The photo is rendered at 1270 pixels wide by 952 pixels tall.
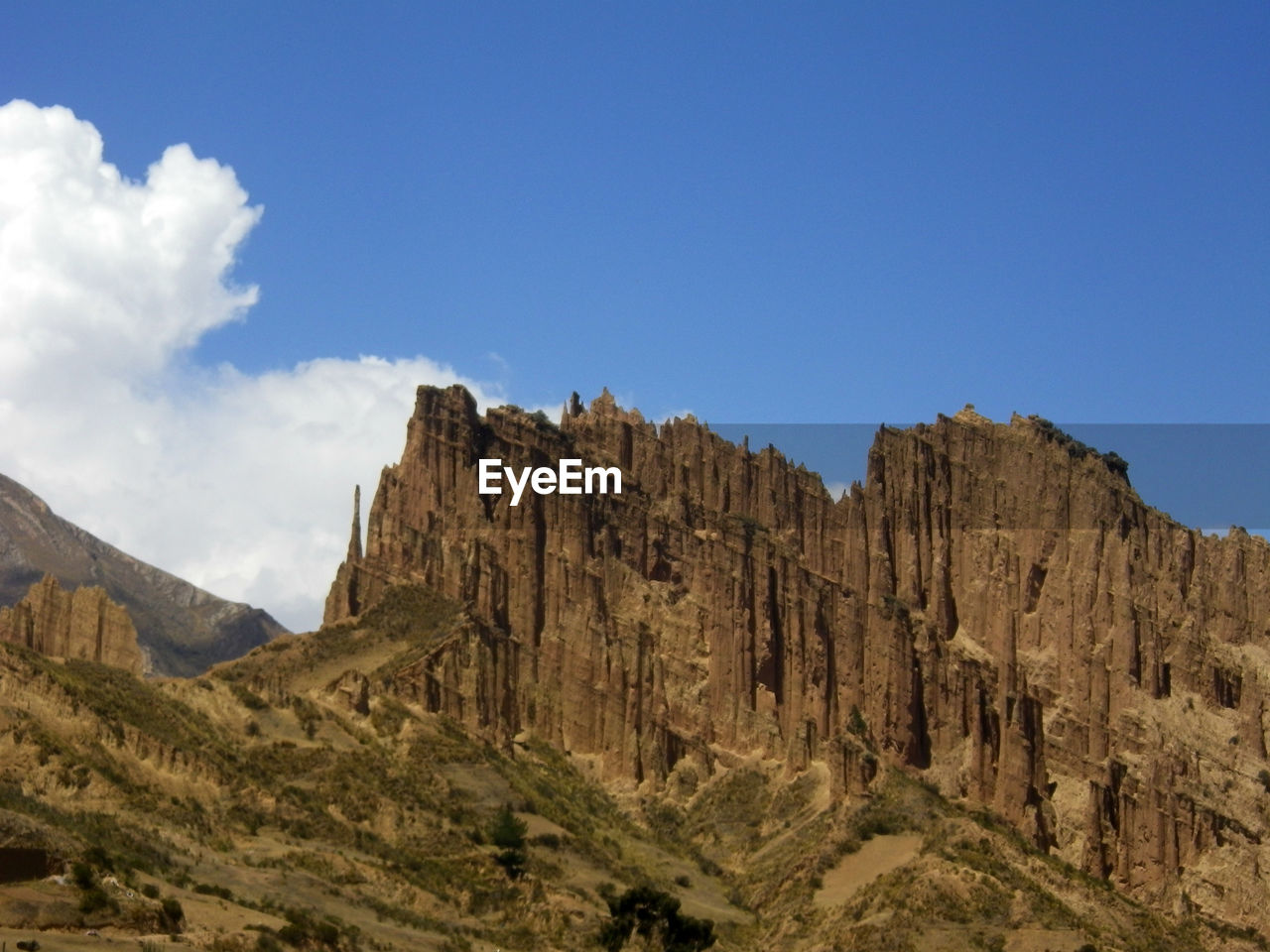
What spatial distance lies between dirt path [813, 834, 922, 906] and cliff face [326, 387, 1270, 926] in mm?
10244

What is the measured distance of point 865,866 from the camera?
12600 centimetres

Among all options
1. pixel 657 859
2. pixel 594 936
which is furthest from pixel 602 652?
pixel 594 936

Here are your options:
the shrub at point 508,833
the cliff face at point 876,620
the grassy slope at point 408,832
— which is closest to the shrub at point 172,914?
the grassy slope at point 408,832

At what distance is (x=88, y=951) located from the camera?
245 feet

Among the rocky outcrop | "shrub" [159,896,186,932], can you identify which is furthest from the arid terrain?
"shrub" [159,896,186,932]

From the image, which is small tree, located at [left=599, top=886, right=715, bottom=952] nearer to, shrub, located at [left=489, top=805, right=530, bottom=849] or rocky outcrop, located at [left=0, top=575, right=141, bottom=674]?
shrub, located at [left=489, top=805, right=530, bottom=849]

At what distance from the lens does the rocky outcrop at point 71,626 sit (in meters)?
135

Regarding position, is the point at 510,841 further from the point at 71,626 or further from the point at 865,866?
the point at 71,626

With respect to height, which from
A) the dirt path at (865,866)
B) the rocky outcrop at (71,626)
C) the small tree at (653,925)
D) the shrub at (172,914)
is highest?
the rocky outcrop at (71,626)

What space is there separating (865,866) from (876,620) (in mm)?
33254

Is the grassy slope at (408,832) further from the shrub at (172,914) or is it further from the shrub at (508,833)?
the shrub at (172,914)

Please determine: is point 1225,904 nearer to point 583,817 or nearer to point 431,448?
point 583,817

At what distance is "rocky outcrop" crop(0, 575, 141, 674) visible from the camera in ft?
442

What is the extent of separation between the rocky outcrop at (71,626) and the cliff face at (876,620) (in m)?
17.8
